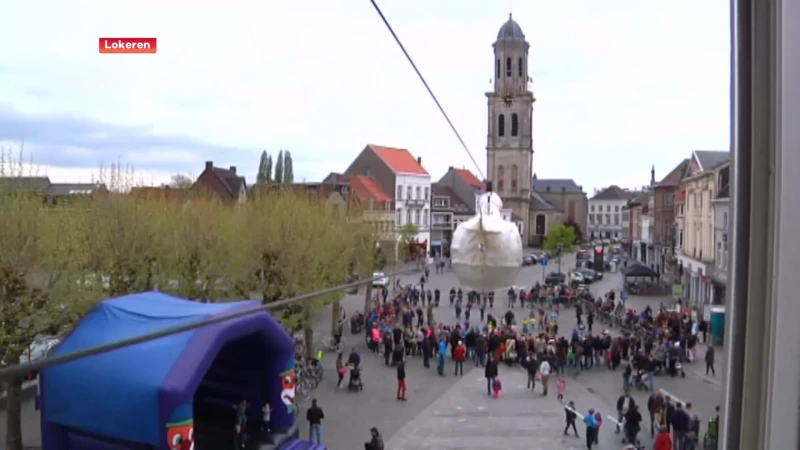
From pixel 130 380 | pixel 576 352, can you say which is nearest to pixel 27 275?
pixel 130 380

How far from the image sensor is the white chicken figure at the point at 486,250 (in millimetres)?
4397

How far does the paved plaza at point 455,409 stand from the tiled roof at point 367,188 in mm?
13648

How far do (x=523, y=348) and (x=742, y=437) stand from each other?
11497mm

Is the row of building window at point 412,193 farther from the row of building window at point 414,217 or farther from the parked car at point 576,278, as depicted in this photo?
the parked car at point 576,278

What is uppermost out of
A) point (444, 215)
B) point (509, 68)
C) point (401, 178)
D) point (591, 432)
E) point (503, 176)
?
point (401, 178)

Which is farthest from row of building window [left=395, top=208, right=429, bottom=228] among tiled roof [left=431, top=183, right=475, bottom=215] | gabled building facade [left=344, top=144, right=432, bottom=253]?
tiled roof [left=431, top=183, right=475, bottom=215]

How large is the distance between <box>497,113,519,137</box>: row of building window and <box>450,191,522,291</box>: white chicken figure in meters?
1.80

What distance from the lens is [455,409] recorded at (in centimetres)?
1000

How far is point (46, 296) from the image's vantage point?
7.25 metres

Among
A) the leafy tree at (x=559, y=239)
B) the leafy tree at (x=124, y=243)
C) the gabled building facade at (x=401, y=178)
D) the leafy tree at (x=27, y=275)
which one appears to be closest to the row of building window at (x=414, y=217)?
the gabled building facade at (x=401, y=178)

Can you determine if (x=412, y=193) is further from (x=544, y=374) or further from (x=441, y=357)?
(x=544, y=374)

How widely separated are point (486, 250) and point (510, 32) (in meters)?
1.65

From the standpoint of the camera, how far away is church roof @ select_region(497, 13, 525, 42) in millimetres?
4691

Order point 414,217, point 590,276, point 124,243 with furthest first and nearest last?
point 414,217 < point 590,276 < point 124,243
